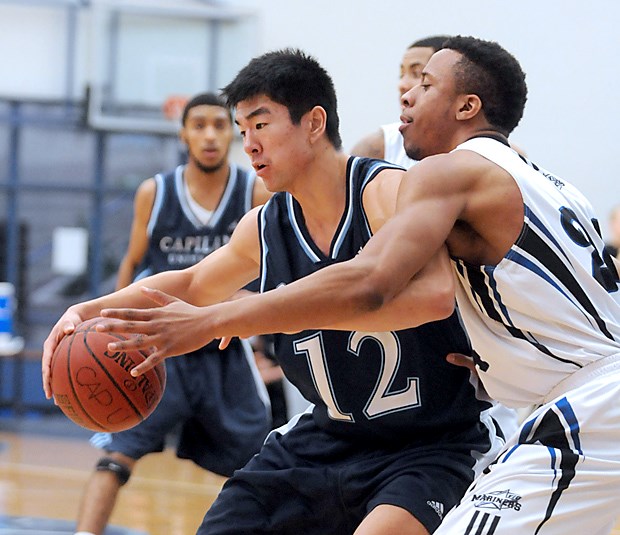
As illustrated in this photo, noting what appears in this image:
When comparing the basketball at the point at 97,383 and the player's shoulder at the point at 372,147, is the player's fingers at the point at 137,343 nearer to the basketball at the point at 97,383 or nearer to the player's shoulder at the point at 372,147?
the basketball at the point at 97,383

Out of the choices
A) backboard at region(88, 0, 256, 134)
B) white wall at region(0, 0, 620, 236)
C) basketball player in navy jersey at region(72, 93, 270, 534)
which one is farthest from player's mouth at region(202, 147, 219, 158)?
backboard at region(88, 0, 256, 134)

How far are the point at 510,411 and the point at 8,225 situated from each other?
7.57m

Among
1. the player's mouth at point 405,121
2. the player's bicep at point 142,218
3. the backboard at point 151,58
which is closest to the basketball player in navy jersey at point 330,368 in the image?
the player's mouth at point 405,121

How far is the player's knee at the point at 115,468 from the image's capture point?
4402mm

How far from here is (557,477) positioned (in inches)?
91.4

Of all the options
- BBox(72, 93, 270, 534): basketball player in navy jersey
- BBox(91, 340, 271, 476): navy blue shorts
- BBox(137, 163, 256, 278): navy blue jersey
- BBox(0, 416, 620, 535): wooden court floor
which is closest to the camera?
BBox(72, 93, 270, 534): basketball player in navy jersey

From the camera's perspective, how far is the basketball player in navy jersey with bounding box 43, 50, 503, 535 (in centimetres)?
289

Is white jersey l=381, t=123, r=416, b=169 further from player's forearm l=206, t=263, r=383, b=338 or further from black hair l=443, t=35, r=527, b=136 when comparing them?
player's forearm l=206, t=263, r=383, b=338

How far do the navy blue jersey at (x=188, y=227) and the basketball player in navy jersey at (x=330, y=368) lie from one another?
2.00 meters

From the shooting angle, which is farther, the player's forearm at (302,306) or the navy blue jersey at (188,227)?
the navy blue jersey at (188,227)

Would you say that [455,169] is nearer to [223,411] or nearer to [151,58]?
[223,411]

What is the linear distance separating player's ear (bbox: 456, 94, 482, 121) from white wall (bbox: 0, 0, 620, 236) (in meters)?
6.05

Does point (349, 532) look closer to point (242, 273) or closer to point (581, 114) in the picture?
point (242, 273)

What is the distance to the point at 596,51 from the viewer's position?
28.3ft
